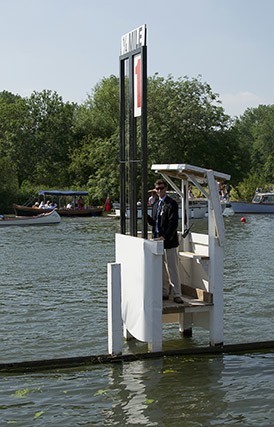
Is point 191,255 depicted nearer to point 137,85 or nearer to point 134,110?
point 134,110

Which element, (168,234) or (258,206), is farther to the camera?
(258,206)

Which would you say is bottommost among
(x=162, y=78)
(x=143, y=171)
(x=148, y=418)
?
(x=148, y=418)

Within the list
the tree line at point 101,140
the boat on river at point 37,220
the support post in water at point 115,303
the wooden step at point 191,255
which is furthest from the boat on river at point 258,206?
the support post in water at point 115,303

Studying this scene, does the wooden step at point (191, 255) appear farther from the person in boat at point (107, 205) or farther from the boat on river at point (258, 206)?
the person in boat at point (107, 205)

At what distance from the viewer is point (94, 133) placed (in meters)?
88.9

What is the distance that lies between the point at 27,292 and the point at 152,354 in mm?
9667

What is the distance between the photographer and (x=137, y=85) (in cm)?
1159

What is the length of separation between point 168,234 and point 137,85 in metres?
2.33

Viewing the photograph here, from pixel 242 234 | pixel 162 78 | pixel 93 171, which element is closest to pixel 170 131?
pixel 162 78

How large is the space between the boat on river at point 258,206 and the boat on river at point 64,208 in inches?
454

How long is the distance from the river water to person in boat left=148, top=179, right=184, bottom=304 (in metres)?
1.13

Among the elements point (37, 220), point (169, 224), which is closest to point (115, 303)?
point (169, 224)

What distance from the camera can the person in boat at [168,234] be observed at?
1218cm

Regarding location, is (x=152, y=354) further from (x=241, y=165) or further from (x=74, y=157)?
(x=74, y=157)
